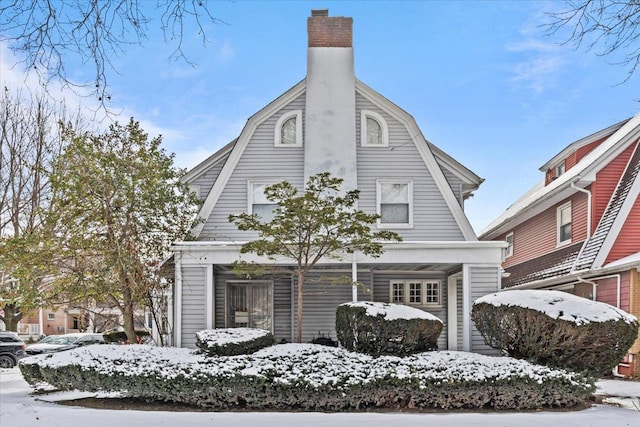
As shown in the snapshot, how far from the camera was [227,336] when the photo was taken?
38.4 ft

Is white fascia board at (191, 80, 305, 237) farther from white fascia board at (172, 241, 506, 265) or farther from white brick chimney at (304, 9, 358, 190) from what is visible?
white fascia board at (172, 241, 506, 265)

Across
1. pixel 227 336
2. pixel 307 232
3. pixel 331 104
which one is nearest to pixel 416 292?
pixel 307 232

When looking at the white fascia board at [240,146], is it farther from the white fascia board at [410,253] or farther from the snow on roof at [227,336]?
the snow on roof at [227,336]

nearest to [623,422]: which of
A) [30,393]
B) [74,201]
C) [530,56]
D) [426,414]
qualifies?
[426,414]

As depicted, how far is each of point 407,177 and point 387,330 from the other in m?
5.80

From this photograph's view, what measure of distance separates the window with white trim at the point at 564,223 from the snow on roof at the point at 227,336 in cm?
1009

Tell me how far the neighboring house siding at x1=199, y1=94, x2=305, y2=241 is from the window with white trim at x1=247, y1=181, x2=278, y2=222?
133mm

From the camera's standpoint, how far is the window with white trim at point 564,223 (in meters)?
17.5

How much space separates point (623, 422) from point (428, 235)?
24.5 feet

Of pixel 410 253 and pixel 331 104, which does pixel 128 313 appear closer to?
pixel 410 253

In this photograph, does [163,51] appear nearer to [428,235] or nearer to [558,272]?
[428,235]

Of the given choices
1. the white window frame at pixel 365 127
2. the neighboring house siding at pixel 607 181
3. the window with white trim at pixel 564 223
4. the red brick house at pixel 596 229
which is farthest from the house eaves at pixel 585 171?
the white window frame at pixel 365 127

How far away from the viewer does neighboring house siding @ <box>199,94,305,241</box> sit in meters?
15.8

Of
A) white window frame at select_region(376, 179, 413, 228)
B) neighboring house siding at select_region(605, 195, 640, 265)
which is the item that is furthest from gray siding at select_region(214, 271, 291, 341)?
neighboring house siding at select_region(605, 195, 640, 265)
